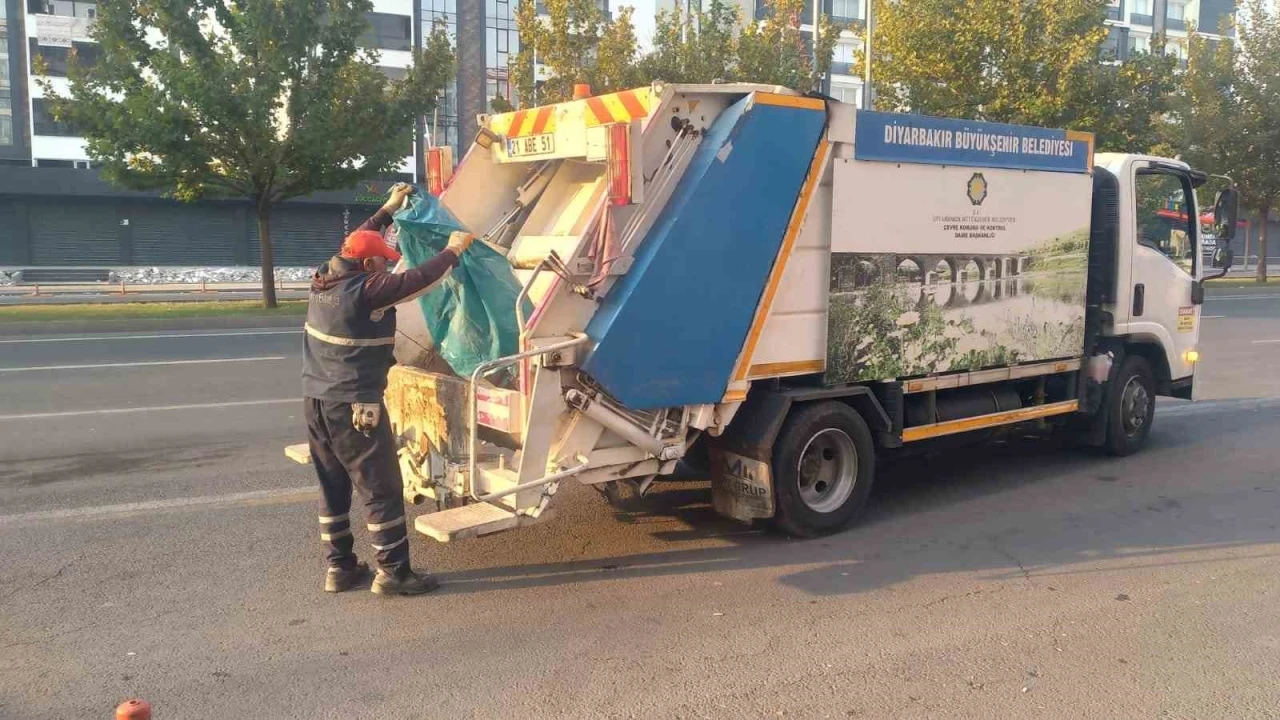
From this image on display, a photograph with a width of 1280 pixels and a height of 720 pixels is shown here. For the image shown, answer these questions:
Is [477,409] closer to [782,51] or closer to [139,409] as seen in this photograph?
[139,409]

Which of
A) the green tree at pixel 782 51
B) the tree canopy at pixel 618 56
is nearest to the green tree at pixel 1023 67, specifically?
the green tree at pixel 782 51

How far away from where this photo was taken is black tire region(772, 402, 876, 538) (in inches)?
225

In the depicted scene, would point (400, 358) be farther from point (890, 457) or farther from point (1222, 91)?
point (1222, 91)

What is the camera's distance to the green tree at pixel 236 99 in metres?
18.4

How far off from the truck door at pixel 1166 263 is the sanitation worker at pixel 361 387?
18.4ft

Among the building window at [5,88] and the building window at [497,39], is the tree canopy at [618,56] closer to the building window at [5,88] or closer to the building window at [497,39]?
the building window at [497,39]

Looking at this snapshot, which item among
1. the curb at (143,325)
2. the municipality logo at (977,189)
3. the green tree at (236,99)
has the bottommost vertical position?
the curb at (143,325)

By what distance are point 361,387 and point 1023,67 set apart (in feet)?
68.7

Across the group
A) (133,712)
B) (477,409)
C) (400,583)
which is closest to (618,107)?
(477,409)

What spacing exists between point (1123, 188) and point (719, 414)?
4221 millimetres

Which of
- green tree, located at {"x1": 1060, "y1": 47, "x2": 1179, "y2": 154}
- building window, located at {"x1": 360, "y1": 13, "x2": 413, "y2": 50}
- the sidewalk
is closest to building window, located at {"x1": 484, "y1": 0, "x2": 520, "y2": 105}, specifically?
building window, located at {"x1": 360, "y1": 13, "x2": 413, "y2": 50}

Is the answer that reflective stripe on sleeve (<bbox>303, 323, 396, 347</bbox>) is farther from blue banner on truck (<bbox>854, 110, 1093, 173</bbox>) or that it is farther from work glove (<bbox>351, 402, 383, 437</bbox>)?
blue banner on truck (<bbox>854, 110, 1093, 173</bbox>)

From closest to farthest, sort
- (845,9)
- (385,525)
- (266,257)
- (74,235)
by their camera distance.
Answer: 1. (385,525)
2. (266,257)
3. (74,235)
4. (845,9)

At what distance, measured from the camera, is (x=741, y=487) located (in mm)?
5742
